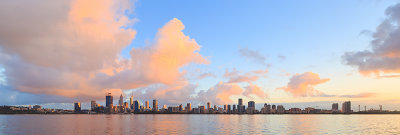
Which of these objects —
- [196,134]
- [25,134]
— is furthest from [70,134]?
[196,134]

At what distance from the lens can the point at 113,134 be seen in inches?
→ 3991

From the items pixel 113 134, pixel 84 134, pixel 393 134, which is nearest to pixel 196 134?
pixel 113 134

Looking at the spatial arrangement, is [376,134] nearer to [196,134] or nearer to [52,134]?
[196,134]

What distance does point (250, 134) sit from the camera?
339ft

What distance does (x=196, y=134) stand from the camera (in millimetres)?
102188

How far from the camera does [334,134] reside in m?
106

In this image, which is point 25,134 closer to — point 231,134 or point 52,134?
point 52,134

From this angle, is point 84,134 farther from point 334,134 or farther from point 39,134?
point 334,134

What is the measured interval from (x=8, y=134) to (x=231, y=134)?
7635cm

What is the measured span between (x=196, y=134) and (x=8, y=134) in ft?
211

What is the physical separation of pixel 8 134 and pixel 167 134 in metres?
54.6

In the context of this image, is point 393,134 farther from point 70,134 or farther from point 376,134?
point 70,134

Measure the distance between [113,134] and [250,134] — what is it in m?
46.9

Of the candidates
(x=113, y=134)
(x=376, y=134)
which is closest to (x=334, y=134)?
(x=376, y=134)
